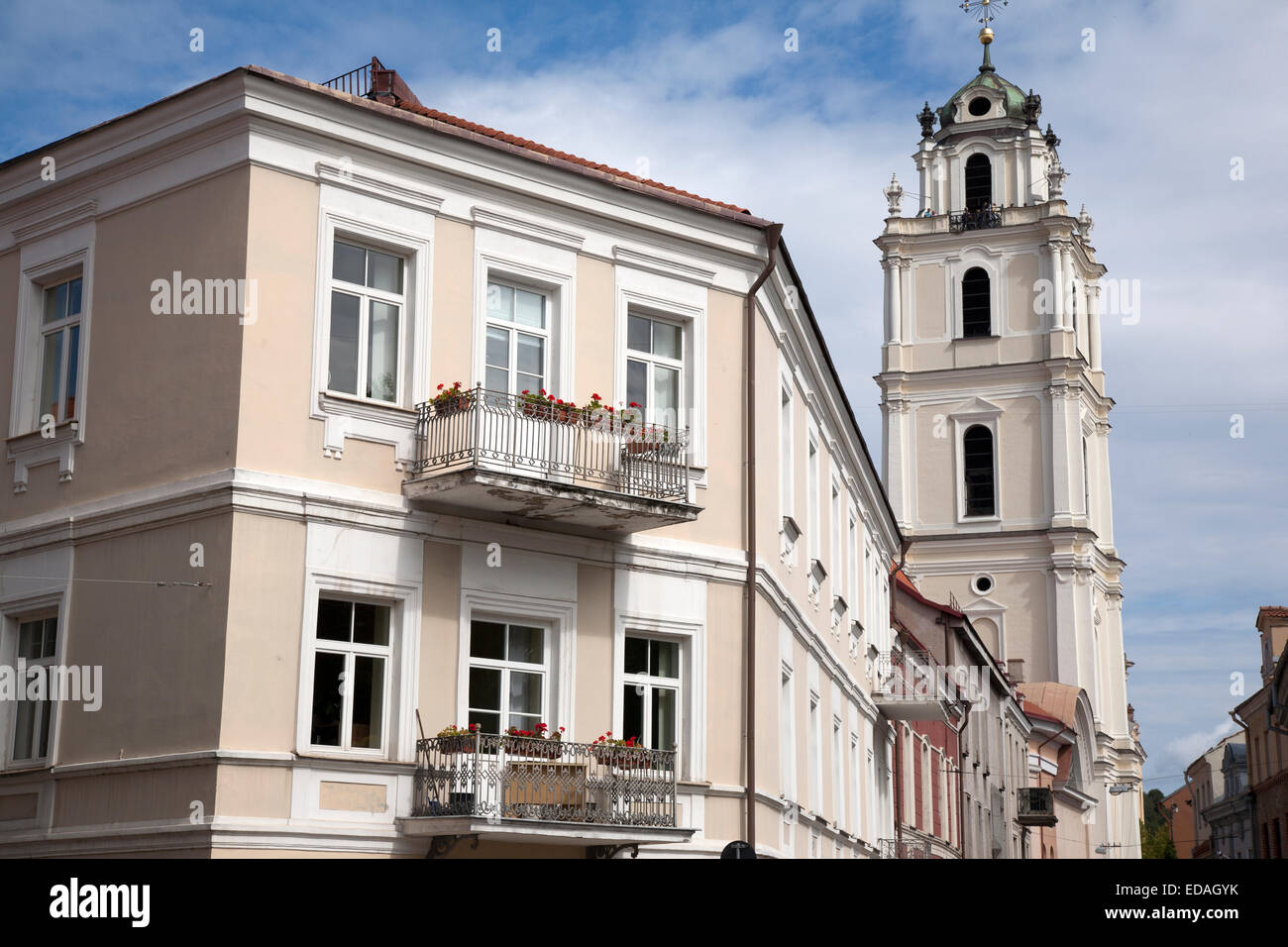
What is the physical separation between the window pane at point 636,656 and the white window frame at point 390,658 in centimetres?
291

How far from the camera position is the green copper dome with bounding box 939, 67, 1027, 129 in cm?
8112

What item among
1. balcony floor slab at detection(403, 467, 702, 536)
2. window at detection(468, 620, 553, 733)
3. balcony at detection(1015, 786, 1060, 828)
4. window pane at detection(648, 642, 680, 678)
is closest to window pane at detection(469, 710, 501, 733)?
window at detection(468, 620, 553, 733)

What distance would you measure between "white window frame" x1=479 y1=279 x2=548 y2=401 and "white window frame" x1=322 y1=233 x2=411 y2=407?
91 cm

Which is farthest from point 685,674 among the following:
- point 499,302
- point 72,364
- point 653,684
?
point 72,364

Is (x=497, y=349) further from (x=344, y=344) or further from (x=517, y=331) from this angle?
(x=344, y=344)

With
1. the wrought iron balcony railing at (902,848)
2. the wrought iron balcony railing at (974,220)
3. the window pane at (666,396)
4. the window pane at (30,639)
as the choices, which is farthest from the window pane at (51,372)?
the wrought iron balcony railing at (974,220)

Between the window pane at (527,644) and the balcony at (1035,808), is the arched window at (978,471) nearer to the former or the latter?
the balcony at (1035,808)

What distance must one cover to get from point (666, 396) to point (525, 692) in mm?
→ 4167

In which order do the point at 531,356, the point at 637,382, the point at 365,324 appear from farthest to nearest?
the point at 637,382, the point at 531,356, the point at 365,324

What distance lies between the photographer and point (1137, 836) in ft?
271

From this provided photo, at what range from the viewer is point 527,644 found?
17922 millimetres

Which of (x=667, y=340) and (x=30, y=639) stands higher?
(x=667, y=340)

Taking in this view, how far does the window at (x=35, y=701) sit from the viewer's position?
56.4ft
